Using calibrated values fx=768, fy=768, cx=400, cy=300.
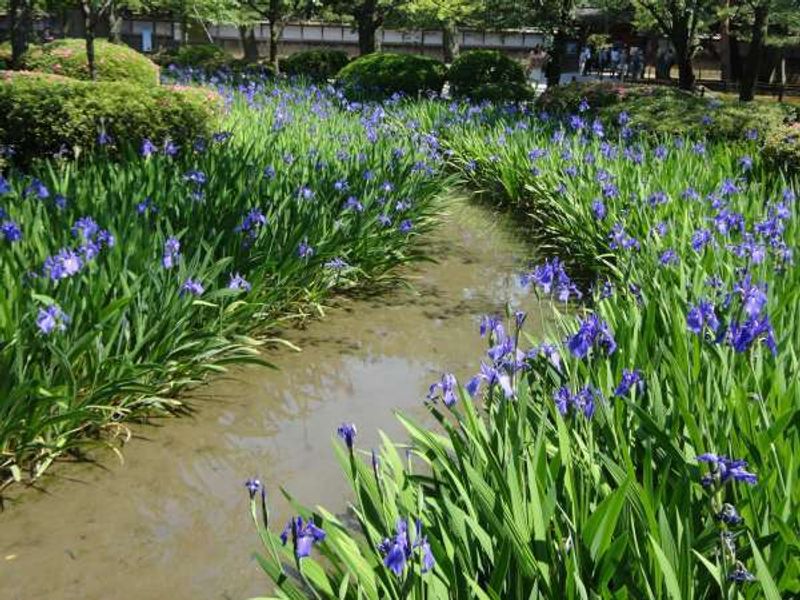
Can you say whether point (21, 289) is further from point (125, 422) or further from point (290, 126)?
point (290, 126)

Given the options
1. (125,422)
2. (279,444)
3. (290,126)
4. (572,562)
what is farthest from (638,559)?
(290,126)

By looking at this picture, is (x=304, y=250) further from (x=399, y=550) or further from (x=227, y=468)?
(x=399, y=550)

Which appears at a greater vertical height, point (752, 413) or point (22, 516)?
point (752, 413)

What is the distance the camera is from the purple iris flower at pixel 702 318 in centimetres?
230

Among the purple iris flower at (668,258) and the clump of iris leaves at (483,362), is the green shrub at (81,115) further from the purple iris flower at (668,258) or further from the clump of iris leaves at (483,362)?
the purple iris flower at (668,258)

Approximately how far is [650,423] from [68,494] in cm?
207

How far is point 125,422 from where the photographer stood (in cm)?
332

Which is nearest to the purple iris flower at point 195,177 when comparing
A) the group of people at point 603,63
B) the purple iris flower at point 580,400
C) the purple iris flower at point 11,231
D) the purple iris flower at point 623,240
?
the purple iris flower at point 11,231

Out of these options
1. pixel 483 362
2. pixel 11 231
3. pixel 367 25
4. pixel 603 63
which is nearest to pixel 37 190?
pixel 11 231

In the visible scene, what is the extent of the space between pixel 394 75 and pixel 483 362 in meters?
14.7

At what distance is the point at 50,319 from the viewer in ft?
8.20

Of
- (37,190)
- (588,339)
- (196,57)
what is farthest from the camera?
(196,57)

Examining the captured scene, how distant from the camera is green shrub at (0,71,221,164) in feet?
22.5

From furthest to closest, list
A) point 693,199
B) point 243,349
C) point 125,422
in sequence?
1. point 693,199
2. point 243,349
3. point 125,422
